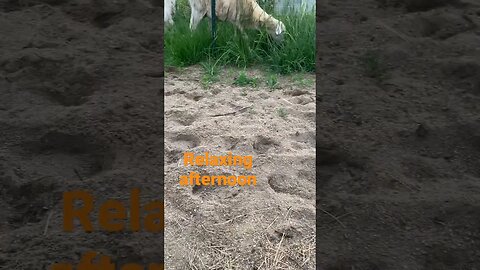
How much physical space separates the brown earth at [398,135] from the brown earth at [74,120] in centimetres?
64

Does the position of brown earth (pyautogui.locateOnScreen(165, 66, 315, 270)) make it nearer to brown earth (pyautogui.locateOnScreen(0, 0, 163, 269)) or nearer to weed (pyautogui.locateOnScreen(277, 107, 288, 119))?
weed (pyautogui.locateOnScreen(277, 107, 288, 119))

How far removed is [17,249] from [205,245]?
21.7 inches

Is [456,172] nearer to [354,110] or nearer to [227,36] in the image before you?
[354,110]

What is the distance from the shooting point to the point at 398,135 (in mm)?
2062

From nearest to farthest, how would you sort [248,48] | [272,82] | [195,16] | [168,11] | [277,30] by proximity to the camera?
[272,82] → [248,48] → [277,30] → [195,16] → [168,11]

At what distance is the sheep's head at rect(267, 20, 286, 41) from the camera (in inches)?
134
